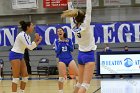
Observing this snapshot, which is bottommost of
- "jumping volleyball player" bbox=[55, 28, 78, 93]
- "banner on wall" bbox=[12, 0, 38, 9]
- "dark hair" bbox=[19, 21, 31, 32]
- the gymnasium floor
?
the gymnasium floor

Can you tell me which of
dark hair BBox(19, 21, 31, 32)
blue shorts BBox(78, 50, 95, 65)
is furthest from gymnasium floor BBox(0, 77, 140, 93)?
blue shorts BBox(78, 50, 95, 65)

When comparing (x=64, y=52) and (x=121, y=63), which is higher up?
(x=64, y=52)

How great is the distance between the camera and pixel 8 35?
18453 millimetres

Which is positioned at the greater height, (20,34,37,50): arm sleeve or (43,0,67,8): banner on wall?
(43,0,67,8): banner on wall

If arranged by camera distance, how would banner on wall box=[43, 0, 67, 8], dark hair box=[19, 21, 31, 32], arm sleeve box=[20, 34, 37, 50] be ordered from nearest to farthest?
arm sleeve box=[20, 34, 37, 50] → dark hair box=[19, 21, 31, 32] → banner on wall box=[43, 0, 67, 8]

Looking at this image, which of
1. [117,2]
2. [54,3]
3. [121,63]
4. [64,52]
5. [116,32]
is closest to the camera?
[64,52]

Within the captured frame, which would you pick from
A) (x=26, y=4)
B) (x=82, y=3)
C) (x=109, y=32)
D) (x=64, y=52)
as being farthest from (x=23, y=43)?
(x=26, y=4)

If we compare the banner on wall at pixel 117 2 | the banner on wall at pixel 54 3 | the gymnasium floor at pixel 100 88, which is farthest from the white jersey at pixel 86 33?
the banner on wall at pixel 54 3

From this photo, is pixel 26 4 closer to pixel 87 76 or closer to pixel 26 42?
pixel 26 42

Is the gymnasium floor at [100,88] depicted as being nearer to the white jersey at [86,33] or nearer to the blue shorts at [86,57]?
the blue shorts at [86,57]

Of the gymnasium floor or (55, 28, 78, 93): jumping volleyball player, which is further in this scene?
the gymnasium floor

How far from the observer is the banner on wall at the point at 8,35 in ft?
60.6

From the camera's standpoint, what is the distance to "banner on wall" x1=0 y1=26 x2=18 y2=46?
60.6 ft

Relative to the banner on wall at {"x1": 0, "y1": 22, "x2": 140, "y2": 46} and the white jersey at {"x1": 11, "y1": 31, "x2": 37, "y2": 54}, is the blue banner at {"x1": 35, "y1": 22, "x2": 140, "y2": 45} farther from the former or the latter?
the white jersey at {"x1": 11, "y1": 31, "x2": 37, "y2": 54}
